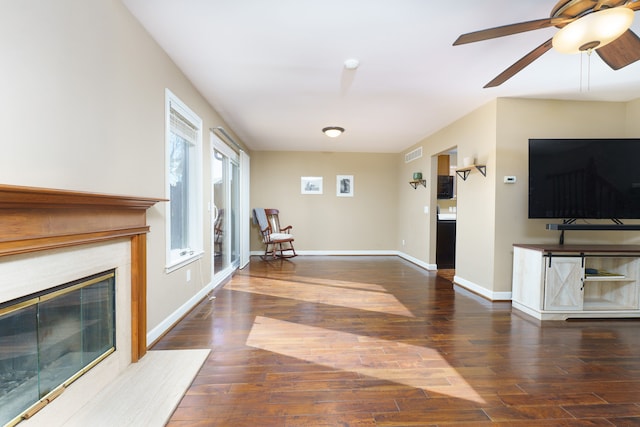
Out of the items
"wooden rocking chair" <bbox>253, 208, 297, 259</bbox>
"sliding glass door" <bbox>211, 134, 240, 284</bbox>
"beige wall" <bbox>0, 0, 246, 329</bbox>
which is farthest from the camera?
"wooden rocking chair" <bbox>253, 208, 297, 259</bbox>

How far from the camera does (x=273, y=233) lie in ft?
20.6

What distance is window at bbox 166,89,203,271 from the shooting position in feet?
8.61

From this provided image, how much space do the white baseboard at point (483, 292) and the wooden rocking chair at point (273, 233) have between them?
3.20m

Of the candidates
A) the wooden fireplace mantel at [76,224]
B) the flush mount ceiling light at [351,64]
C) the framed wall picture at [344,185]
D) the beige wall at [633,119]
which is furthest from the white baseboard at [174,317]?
the beige wall at [633,119]

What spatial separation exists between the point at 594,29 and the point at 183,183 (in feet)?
10.8

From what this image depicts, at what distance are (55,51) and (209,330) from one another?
217 cm

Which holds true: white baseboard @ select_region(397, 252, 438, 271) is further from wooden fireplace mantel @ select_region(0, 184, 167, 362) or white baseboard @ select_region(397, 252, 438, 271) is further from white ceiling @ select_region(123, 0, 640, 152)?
wooden fireplace mantel @ select_region(0, 184, 167, 362)

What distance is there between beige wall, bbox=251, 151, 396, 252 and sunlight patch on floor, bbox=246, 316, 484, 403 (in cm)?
407

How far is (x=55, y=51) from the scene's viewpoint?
138 centimetres

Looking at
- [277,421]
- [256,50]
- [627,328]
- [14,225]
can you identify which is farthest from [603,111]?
[14,225]

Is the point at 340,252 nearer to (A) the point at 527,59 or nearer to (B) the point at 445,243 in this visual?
(B) the point at 445,243

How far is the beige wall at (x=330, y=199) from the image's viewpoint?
6598 mm

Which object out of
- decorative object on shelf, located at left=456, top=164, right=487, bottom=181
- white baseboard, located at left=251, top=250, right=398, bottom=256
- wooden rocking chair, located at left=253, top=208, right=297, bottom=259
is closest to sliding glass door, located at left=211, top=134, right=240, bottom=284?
wooden rocking chair, located at left=253, top=208, right=297, bottom=259

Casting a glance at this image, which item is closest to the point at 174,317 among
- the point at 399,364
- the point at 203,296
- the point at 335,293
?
the point at 203,296
